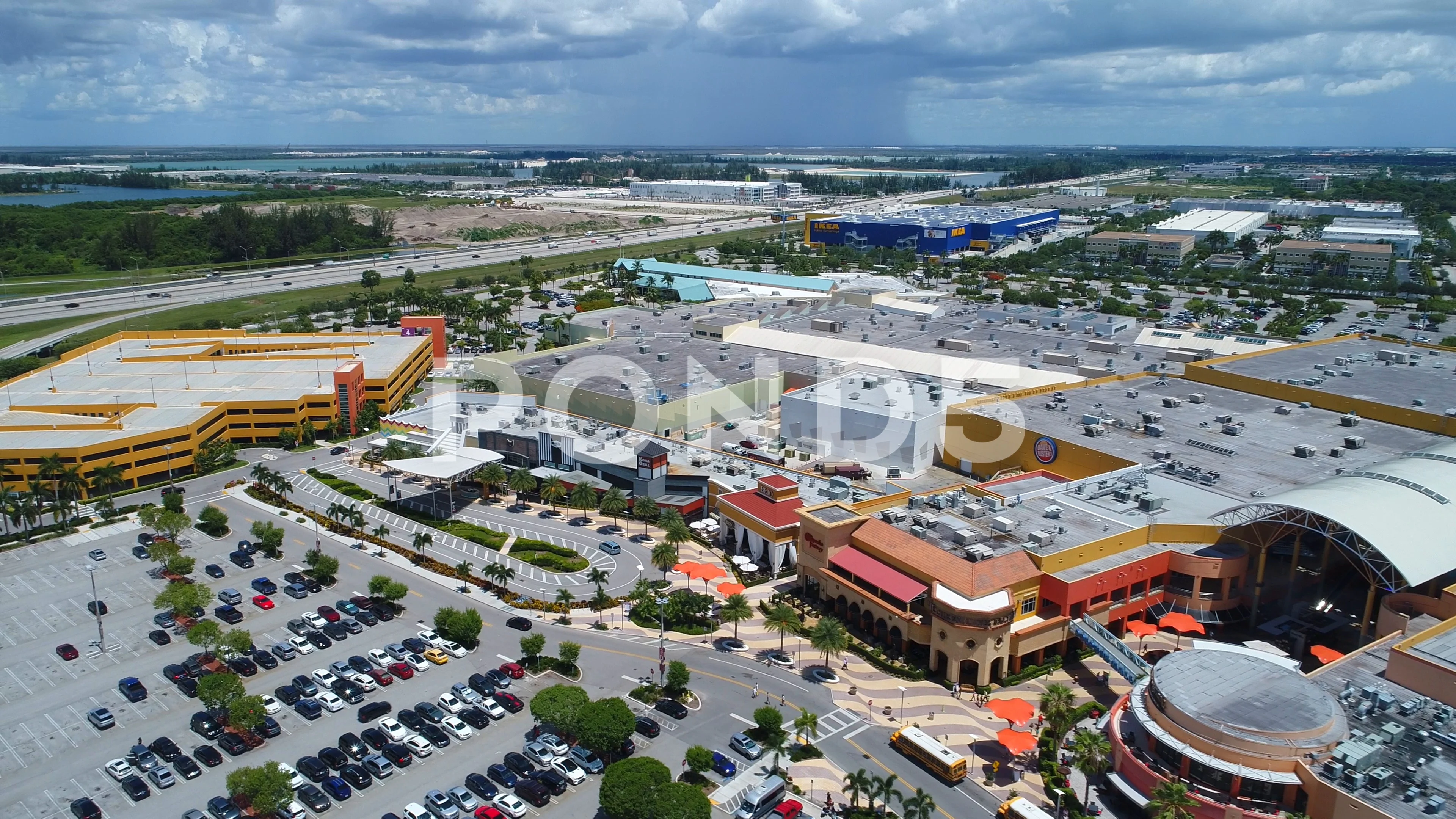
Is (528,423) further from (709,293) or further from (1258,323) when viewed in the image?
(1258,323)

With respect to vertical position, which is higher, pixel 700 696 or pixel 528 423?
pixel 528 423

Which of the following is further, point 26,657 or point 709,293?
point 709,293

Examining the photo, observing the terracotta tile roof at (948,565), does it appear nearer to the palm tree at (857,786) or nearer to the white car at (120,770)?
the palm tree at (857,786)

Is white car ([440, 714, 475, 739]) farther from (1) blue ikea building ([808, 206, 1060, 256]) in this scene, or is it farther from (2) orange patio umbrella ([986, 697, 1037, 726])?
(1) blue ikea building ([808, 206, 1060, 256])

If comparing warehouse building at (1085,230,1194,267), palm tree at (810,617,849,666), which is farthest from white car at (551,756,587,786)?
warehouse building at (1085,230,1194,267)

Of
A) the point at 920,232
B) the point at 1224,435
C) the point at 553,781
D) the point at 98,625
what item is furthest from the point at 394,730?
the point at 920,232

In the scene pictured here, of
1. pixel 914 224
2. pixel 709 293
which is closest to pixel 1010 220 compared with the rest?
pixel 914 224

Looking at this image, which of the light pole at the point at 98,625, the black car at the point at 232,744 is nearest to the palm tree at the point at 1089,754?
the black car at the point at 232,744
